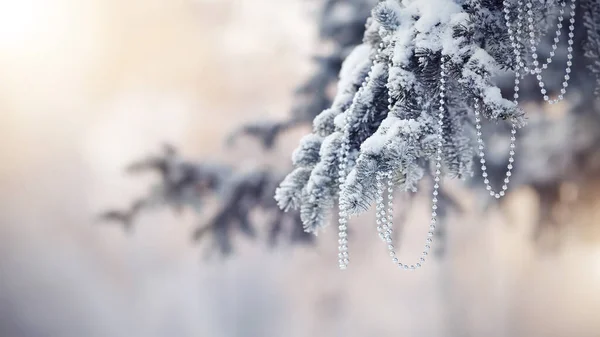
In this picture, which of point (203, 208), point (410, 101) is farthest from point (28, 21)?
point (410, 101)

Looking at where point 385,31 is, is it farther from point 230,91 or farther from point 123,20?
point 123,20

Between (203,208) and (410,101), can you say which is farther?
(203,208)

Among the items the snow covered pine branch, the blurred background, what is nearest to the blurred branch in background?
the blurred background

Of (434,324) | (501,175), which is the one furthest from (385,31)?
(434,324)

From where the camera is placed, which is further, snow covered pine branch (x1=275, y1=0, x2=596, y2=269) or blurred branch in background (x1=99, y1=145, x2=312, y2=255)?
blurred branch in background (x1=99, y1=145, x2=312, y2=255)

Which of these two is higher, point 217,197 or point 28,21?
point 28,21

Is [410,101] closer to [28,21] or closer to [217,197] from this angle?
[217,197]

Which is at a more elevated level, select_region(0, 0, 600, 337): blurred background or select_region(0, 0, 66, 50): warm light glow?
select_region(0, 0, 66, 50): warm light glow

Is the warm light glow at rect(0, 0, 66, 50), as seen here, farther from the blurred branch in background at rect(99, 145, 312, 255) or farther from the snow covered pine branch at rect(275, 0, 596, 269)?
the snow covered pine branch at rect(275, 0, 596, 269)
